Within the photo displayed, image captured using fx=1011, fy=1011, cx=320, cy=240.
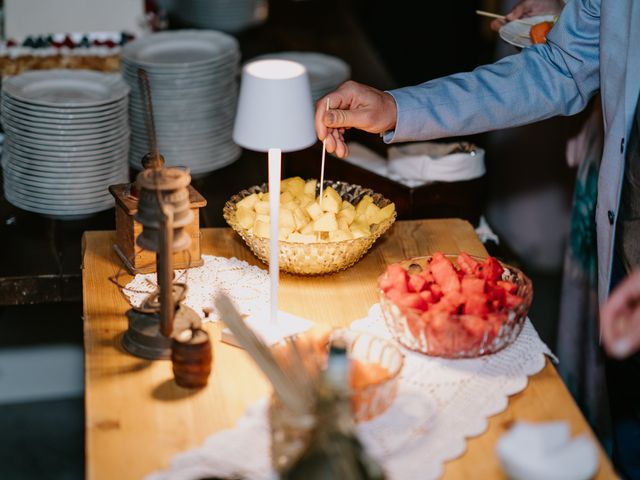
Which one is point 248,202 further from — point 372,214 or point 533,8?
point 533,8

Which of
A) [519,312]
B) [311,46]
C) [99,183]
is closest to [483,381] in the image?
[519,312]

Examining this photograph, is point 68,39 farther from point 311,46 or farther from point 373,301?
point 373,301

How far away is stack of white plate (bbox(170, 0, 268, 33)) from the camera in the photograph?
14.4 feet

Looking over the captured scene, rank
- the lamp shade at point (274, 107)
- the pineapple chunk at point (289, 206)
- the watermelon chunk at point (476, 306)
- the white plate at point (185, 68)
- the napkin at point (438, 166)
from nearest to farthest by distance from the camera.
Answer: the lamp shade at point (274, 107) < the watermelon chunk at point (476, 306) < the pineapple chunk at point (289, 206) < the napkin at point (438, 166) < the white plate at point (185, 68)

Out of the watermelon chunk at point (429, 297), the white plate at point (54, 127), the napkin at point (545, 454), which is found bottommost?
the white plate at point (54, 127)

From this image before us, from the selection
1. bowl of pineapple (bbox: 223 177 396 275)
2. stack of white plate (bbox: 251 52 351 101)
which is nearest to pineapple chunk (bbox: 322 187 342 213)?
bowl of pineapple (bbox: 223 177 396 275)

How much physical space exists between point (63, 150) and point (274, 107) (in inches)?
44.8

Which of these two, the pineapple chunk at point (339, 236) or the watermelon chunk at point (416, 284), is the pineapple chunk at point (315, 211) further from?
the watermelon chunk at point (416, 284)

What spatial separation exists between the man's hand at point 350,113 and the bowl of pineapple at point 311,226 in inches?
4.5

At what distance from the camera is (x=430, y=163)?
2686 millimetres

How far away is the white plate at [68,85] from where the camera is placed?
279 cm

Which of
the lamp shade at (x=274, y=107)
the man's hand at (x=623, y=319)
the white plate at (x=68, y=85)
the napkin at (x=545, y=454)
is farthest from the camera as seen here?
the white plate at (x=68, y=85)

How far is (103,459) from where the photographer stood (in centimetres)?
157

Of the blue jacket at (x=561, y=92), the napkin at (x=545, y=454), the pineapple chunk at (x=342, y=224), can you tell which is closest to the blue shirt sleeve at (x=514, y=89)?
the blue jacket at (x=561, y=92)
